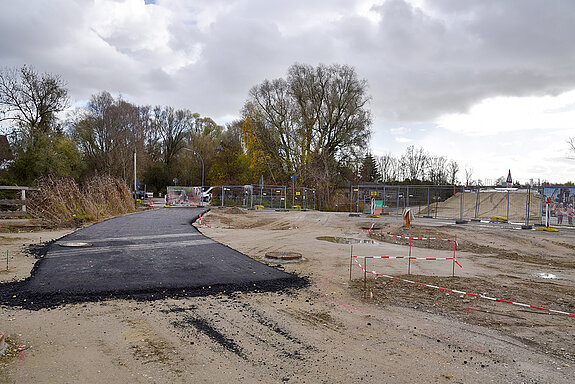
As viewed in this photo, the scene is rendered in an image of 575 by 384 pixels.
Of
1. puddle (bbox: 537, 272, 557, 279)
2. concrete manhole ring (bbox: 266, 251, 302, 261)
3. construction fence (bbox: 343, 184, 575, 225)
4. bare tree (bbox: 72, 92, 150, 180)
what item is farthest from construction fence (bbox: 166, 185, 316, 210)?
puddle (bbox: 537, 272, 557, 279)

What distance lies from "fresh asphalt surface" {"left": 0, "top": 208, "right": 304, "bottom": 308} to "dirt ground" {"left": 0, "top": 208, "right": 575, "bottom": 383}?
527mm

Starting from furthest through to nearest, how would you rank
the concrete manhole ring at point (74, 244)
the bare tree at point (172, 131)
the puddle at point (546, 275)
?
the bare tree at point (172, 131) → the concrete manhole ring at point (74, 244) → the puddle at point (546, 275)

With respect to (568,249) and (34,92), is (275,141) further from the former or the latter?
(568,249)

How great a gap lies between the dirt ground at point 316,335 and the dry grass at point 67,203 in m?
10.4

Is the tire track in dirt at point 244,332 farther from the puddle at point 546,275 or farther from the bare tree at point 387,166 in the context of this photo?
the bare tree at point 387,166

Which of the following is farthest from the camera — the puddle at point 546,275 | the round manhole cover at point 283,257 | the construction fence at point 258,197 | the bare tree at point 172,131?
the bare tree at point 172,131

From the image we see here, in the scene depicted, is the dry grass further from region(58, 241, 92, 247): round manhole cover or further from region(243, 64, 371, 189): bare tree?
region(243, 64, 371, 189): bare tree

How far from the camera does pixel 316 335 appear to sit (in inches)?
213

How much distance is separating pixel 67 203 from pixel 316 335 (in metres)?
19.0

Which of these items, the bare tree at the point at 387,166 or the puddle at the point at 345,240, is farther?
the bare tree at the point at 387,166

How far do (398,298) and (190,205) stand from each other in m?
35.7

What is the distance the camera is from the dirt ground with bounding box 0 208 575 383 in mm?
4270

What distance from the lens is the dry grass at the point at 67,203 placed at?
62.0 ft

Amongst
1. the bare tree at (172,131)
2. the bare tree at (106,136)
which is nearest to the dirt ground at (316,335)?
the bare tree at (106,136)
